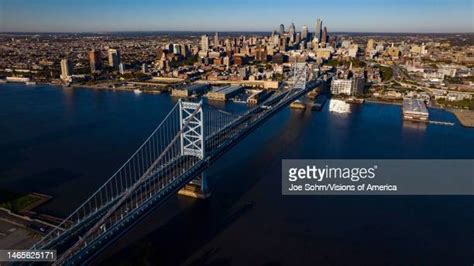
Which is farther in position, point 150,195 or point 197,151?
point 197,151

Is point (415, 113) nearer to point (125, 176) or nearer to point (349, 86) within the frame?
point (349, 86)

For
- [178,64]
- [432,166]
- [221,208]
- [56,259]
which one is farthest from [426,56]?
[56,259]

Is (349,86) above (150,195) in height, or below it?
above

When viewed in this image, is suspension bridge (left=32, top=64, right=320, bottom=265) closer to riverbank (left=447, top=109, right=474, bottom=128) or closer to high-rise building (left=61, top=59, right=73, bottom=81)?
riverbank (left=447, top=109, right=474, bottom=128)

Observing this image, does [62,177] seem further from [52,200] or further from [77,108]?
[77,108]

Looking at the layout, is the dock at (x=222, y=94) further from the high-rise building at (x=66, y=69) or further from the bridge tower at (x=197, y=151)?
the high-rise building at (x=66, y=69)

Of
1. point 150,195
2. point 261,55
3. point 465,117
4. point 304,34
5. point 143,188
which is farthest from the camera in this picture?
point 304,34

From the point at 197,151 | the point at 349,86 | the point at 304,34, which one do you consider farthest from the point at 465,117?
the point at 304,34
